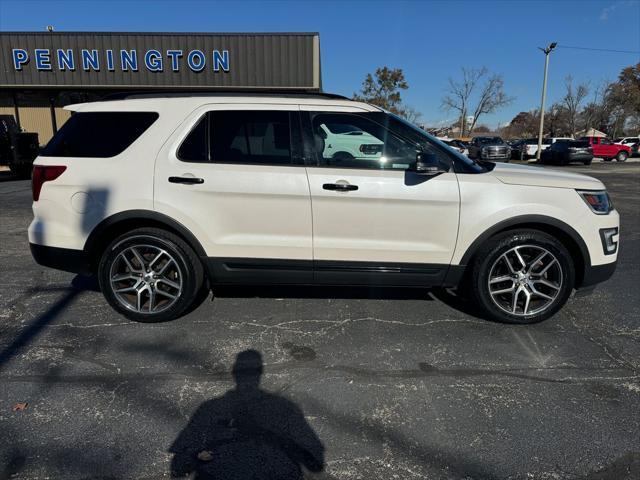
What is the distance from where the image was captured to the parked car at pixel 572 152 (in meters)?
27.4

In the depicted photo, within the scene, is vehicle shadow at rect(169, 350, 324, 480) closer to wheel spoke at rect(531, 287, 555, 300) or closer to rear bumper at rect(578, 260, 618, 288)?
wheel spoke at rect(531, 287, 555, 300)

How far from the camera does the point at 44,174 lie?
376 centimetres

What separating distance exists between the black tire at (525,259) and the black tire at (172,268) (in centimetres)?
241

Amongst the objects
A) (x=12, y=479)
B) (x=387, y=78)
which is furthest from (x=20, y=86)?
(x=387, y=78)

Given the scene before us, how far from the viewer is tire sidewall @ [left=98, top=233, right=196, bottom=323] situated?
377cm

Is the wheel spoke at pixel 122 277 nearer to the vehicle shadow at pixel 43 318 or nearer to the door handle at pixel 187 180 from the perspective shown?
the vehicle shadow at pixel 43 318

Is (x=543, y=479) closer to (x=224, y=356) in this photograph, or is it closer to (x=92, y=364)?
(x=224, y=356)

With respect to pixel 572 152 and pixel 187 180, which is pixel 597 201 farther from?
pixel 572 152

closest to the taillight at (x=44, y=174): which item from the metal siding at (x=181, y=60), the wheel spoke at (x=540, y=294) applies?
the wheel spoke at (x=540, y=294)

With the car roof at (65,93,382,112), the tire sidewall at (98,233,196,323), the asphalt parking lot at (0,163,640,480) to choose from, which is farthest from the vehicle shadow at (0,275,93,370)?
the car roof at (65,93,382,112)

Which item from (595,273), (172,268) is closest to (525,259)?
(595,273)

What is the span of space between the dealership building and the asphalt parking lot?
1777cm

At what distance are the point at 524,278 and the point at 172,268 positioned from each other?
3.06 m

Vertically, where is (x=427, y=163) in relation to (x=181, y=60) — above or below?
below
